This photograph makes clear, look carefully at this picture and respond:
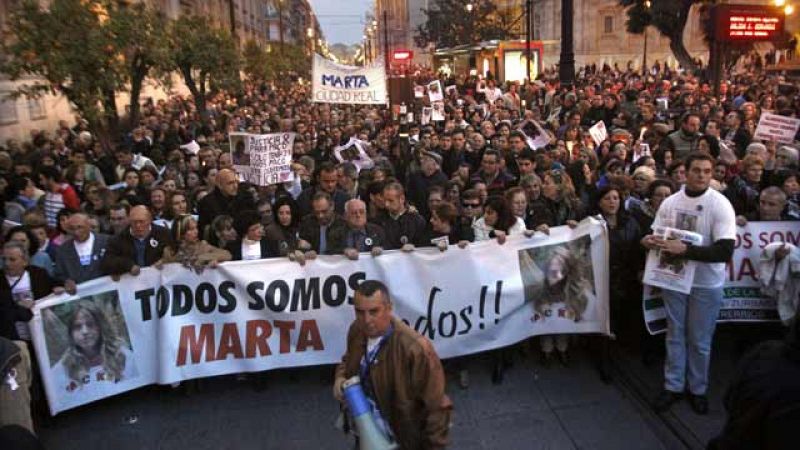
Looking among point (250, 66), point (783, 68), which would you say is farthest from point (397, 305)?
point (783, 68)

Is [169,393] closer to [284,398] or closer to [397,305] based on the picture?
[284,398]

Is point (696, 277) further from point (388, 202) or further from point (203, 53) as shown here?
point (203, 53)

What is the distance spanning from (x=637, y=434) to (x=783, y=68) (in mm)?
34432

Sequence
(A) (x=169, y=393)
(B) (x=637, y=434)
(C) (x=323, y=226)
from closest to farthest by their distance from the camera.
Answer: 1. (B) (x=637, y=434)
2. (A) (x=169, y=393)
3. (C) (x=323, y=226)

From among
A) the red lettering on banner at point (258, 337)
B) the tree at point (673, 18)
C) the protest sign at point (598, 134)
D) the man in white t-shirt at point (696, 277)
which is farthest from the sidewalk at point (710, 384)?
the tree at point (673, 18)

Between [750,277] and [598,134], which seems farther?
[598,134]

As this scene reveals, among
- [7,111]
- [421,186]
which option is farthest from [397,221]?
[7,111]

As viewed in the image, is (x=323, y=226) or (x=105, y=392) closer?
(x=105, y=392)

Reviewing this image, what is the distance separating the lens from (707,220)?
4.73 meters

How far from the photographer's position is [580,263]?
571 centimetres

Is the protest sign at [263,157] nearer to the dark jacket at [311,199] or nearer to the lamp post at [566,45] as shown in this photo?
the dark jacket at [311,199]

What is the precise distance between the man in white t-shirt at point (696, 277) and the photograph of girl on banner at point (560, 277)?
802 millimetres

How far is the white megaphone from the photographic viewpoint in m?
3.04

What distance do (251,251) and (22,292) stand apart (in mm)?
1808
